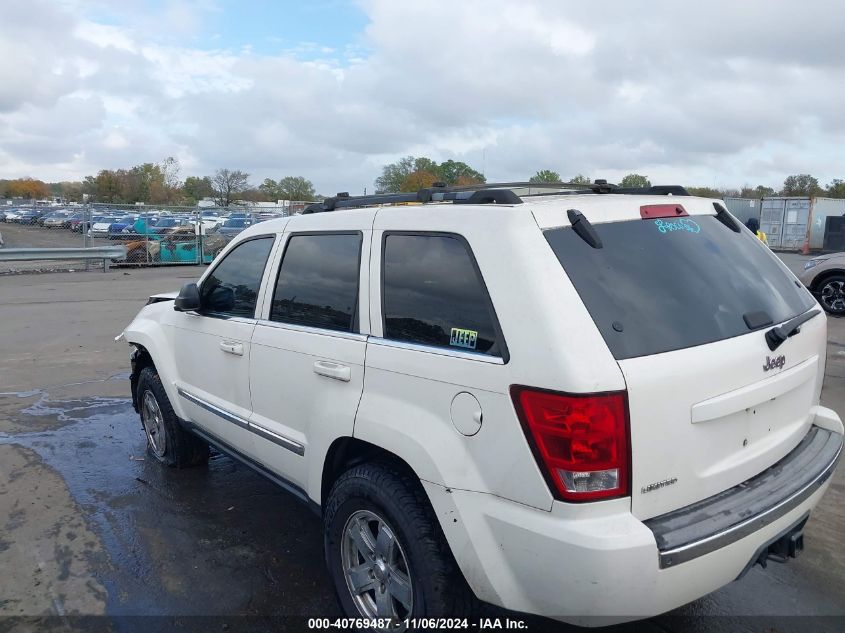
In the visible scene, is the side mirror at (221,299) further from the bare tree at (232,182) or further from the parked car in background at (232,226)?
the bare tree at (232,182)

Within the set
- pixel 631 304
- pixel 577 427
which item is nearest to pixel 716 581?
pixel 577 427

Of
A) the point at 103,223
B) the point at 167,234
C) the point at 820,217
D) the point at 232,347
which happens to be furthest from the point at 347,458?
the point at 820,217

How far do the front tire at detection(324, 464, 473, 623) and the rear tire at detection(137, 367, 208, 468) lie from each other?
82.5 inches

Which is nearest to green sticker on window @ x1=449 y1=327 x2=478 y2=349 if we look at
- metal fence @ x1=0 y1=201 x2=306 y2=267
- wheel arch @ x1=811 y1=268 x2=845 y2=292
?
wheel arch @ x1=811 y1=268 x2=845 y2=292

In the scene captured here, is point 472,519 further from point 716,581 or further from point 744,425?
point 744,425

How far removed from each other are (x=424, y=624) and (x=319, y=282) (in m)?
1.66

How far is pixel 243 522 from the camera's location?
4.17 meters

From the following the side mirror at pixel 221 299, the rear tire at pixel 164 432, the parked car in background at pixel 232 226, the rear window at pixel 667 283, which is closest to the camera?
the rear window at pixel 667 283

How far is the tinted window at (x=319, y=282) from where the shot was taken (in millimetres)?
3115

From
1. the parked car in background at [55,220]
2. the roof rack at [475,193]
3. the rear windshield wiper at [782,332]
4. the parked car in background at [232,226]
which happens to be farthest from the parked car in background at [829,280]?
the parked car in background at [55,220]

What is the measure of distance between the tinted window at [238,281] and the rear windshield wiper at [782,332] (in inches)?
103

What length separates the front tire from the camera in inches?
97.2

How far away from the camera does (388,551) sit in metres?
2.71

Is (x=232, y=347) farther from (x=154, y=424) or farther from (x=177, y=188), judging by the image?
(x=177, y=188)
